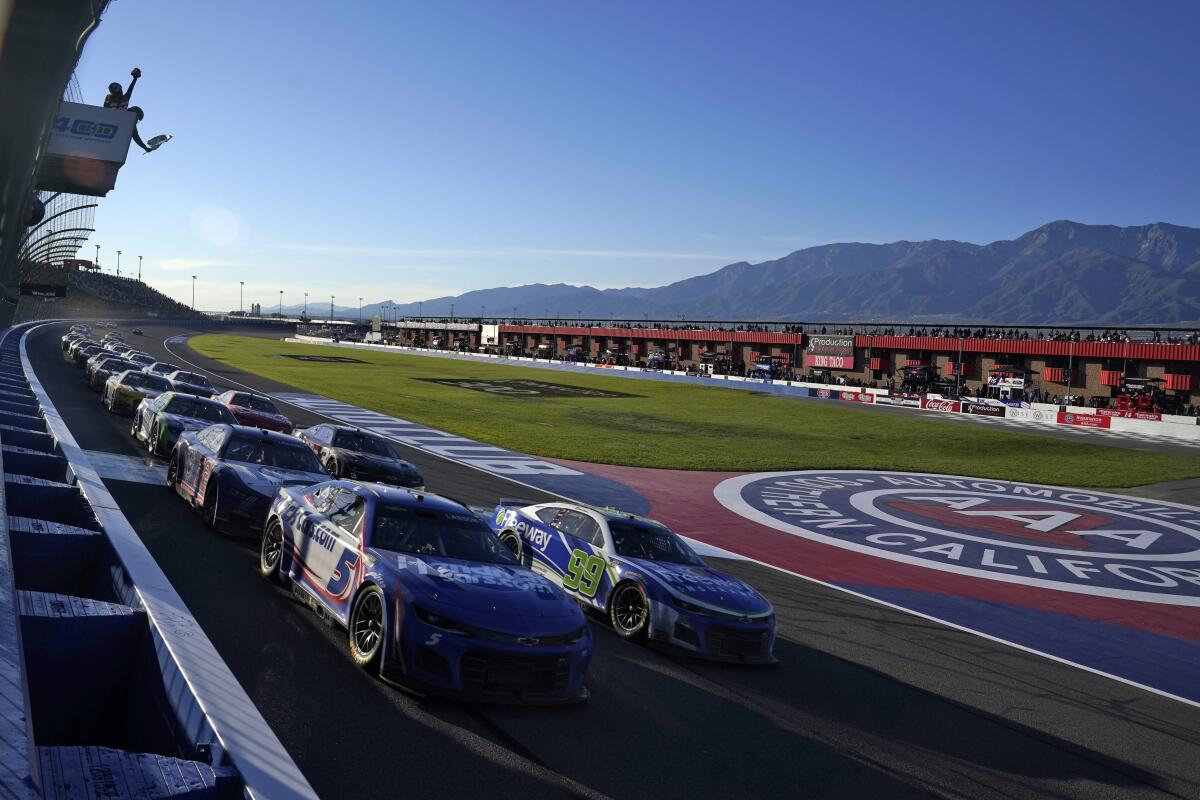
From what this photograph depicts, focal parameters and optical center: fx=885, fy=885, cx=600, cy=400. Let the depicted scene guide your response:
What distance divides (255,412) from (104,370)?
11.2 metres

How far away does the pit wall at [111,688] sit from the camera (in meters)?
3.17

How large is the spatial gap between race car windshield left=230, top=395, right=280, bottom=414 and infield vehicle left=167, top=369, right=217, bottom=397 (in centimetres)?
188

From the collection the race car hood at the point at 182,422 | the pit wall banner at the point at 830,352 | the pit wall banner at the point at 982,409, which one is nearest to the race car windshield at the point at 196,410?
the race car hood at the point at 182,422

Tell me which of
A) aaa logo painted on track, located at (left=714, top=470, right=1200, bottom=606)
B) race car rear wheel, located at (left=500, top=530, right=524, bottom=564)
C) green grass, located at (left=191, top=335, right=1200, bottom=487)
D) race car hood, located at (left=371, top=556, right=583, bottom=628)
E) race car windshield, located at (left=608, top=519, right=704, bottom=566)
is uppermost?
race car hood, located at (left=371, top=556, right=583, bottom=628)

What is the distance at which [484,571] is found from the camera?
27.2 feet

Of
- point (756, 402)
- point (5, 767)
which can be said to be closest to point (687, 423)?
point (756, 402)

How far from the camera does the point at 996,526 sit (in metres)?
20.9

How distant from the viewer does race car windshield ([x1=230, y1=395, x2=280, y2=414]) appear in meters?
22.2

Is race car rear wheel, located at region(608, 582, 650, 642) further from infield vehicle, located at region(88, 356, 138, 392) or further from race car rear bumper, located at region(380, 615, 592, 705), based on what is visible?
infield vehicle, located at region(88, 356, 138, 392)

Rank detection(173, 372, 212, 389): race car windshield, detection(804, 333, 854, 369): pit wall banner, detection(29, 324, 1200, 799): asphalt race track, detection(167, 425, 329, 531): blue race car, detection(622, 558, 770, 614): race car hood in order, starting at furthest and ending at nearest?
detection(804, 333, 854, 369): pit wall banner < detection(173, 372, 212, 389): race car windshield < detection(167, 425, 329, 531): blue race car < detection(622, 558, 770, 614): race car hood < detection(29, 324, 1200, 799): asphalt race track

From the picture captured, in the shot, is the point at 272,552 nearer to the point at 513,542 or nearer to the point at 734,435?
the point at 513,542

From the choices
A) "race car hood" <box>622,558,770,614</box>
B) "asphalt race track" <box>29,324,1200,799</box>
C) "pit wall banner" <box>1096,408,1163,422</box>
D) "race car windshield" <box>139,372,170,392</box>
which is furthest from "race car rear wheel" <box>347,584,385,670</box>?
"pit wall banner" <box>1096,408,1163,422</box>

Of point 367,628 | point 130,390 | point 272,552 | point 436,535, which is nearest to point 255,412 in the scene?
point 130,390

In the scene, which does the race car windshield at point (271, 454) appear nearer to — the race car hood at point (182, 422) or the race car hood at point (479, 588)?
the race car hood at point (182, 422)
